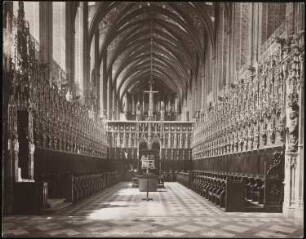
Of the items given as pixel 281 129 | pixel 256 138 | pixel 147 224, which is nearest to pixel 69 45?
pixel 256 138

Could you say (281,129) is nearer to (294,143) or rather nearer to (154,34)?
(294,143)

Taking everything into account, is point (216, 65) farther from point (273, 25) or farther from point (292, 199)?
point (292, 199)

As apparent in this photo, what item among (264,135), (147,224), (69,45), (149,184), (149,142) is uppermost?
(69,45)

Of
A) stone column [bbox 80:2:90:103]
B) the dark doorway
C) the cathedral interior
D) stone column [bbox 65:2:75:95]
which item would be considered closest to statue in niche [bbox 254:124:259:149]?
the cathedral interior

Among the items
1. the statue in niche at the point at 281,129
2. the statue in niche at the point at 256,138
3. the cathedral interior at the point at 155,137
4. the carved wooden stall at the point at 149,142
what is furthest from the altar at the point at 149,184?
the carved wooden stall at the point at 149,142

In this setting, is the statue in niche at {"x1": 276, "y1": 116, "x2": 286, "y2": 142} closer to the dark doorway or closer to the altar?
Answer: the dark doorway

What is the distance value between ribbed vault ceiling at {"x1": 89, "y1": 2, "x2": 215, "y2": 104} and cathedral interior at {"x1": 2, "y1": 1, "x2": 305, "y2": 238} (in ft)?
0.56

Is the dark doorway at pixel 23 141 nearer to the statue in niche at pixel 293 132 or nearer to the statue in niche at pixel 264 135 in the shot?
the statue in niche at pixel 293 132

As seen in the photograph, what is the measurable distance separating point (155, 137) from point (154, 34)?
1059 cm

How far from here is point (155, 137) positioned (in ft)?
98.7

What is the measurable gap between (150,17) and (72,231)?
26.6 m

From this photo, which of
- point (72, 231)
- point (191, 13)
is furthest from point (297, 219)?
point (191, 13)

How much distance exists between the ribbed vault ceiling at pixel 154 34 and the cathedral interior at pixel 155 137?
17 cm

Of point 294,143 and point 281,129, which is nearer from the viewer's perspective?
point 294,143
